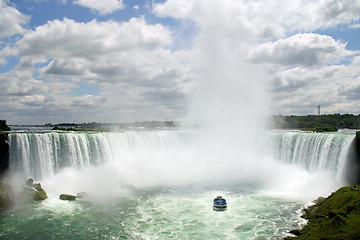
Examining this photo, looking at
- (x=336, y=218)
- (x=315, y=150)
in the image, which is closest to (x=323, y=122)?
(x=315, y=150)

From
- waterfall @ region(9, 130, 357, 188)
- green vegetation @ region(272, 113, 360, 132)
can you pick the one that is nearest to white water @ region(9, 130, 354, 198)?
waterfall @ region(9, 130, 357, 188)

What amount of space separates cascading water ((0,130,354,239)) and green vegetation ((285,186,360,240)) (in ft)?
3.16

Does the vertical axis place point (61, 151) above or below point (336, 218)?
above

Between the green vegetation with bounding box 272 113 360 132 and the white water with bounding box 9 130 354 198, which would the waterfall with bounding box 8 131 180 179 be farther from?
the green vegetation with bounding box 272 113 360 132

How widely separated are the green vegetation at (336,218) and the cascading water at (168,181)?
3.16 feet

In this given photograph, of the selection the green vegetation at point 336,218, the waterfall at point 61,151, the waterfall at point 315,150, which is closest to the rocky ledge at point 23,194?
the waterfall at point 61,151

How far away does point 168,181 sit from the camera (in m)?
27.7

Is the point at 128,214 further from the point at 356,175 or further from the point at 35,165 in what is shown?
the point at 356,175

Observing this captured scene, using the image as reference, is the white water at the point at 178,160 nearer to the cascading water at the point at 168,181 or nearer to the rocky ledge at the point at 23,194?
the cascading water at the point at 168,181

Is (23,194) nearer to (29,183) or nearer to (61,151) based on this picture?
(29,183)

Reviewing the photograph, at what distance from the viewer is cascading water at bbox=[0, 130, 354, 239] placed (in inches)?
588

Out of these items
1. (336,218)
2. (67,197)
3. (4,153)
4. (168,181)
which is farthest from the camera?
(168,181)

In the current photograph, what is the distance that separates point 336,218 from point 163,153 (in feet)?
76.6

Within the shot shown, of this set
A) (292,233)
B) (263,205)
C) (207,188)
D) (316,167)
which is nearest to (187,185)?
(207,188)
